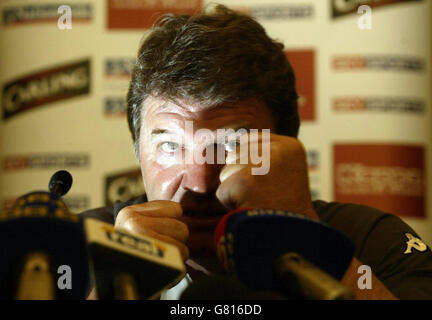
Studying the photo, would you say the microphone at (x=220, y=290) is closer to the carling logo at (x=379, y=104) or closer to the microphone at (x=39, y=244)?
the microphone at (x=39, y=244)

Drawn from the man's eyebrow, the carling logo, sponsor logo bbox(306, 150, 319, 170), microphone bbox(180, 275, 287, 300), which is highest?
the man's eyebrow

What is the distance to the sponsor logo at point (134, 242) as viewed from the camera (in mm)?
499

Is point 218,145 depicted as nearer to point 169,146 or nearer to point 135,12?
point 169,146

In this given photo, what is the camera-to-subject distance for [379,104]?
2174 mm

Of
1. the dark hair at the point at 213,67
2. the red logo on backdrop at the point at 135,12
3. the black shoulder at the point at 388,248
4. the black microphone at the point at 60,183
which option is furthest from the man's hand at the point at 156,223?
the red logo on backdrop at the point at 135,12

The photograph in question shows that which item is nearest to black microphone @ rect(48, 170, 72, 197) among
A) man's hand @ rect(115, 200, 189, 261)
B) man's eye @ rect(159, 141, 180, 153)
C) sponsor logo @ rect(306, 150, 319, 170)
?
man's hand @ rect(115, 200, 189, 261)

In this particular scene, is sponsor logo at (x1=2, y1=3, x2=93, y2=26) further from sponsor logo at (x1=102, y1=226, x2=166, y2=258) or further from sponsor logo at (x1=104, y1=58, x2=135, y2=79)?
sponsor logo at (x1=102, y1=226, x2=166, y2=258)

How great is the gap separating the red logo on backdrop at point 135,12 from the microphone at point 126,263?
6.01 feet

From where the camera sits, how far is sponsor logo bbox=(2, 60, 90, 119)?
2244 mm

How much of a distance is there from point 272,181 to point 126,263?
15.1 inches

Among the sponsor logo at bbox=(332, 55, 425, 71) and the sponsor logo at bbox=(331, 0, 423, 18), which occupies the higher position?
the sponsor logo at bbox=(331, 0, 423, 18)
